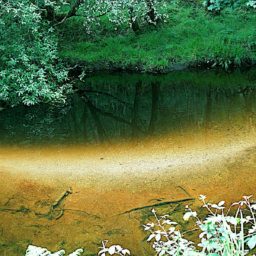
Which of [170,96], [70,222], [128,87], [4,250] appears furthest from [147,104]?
[4,250]

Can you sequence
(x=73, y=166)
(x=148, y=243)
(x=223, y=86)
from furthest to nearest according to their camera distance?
(x=223, y=86) → (x=73, y=166) → (x=148, y=243)

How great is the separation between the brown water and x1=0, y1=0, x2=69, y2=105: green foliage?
0.41m

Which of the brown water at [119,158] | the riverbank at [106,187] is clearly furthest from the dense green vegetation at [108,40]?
the riverbank at [106,187]

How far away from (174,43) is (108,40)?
1.97m

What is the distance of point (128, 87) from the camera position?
1131 centimetres

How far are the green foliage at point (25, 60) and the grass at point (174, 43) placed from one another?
7.89 ft

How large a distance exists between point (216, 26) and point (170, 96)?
149 inches

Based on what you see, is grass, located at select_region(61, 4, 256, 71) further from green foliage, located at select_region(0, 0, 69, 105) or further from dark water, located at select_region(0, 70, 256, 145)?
green foliage, located at select_region(0, 0, 69, 105)

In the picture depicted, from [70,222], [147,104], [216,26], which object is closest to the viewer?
[70,222]

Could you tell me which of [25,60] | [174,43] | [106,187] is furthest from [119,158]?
[174,43]

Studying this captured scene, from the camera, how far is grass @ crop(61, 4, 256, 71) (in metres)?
12.0

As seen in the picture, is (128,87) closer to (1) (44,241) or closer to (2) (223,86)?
(2) (223,86)

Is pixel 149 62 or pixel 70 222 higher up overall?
pixel 149 62

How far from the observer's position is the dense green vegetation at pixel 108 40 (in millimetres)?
9664
